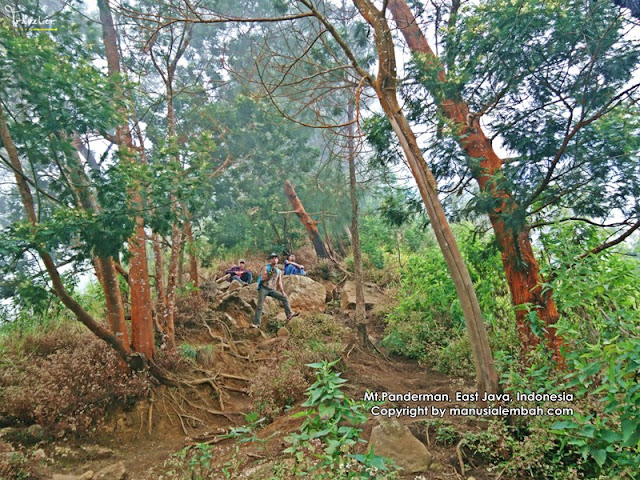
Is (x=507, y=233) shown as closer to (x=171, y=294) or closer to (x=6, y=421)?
(x=171, y=294)

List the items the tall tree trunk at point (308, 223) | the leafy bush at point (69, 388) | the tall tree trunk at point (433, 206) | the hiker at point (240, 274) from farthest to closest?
the tall tree trunk at point (308, 223), the hiker at point (240, 274), the leafy bush at point (69, 388), the tall tree trunk at point (433, 206)

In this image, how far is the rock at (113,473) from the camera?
12.8ft

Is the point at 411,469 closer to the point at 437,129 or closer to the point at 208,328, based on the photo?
the point at 437,129

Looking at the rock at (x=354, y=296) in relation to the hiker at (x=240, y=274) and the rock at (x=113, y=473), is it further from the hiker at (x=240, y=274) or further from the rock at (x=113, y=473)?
the rock at (x=113, y=473)

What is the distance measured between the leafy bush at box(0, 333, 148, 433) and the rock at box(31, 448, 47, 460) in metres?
0.34

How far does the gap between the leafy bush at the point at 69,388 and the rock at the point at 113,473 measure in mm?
888

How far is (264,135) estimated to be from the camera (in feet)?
39.8

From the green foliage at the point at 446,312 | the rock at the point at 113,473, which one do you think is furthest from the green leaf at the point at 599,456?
the rock at the point at 113,473

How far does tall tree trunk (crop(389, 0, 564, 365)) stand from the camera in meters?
4.26

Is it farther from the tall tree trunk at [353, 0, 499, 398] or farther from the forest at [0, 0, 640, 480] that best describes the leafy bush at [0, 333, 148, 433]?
the tall tree trunk at [353, 0, 499, 398]

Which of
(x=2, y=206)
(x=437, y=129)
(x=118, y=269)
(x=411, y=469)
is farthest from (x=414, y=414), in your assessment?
(x=2, y=206)

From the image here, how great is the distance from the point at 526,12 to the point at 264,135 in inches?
371

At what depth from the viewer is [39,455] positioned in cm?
411

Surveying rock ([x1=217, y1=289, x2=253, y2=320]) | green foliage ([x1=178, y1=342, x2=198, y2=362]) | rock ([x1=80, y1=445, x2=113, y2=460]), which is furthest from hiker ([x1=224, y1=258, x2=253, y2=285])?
rock ([x1=80, y1=445, x2=113, y2=460])
